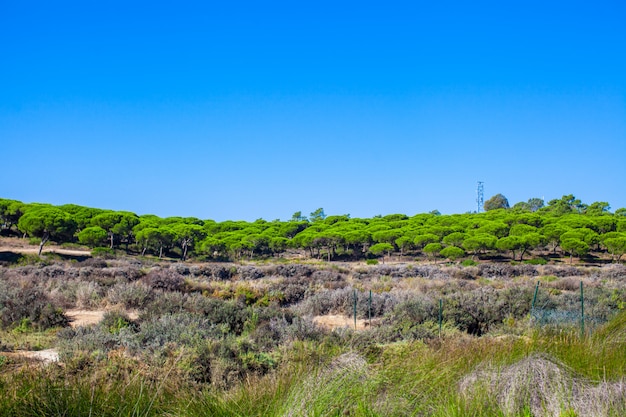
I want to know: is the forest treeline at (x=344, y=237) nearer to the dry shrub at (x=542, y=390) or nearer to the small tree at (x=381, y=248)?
the small tree at (x=381, y=248)

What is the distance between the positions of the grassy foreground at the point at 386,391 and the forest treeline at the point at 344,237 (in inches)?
1970

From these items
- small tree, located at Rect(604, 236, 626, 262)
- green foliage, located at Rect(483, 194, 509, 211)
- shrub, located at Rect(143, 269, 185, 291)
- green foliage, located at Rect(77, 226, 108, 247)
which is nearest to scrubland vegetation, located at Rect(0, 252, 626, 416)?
shrub, located at Rect(143, 269, 185, 291)

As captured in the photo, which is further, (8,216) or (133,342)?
(8,216)

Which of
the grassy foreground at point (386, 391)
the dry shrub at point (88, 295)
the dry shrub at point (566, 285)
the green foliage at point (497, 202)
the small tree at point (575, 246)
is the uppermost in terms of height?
the green foliage at point (497, 202)

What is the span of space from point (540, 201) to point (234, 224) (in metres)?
84.0

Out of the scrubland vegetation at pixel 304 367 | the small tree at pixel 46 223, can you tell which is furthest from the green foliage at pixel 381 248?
the scrubland vegetation at pixel 304 367

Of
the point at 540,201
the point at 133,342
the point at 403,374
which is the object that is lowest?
the point at 133,342

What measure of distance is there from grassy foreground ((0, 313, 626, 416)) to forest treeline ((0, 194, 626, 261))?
50046mm

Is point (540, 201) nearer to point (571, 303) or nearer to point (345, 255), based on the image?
point (345, 255)

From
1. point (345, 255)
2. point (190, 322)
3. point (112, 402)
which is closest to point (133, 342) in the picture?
point (190, 322)

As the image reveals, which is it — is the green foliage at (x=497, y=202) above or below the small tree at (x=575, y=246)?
above

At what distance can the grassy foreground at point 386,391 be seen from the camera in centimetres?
371

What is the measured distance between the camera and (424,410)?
152 inches

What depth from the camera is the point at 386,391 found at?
411 cm
